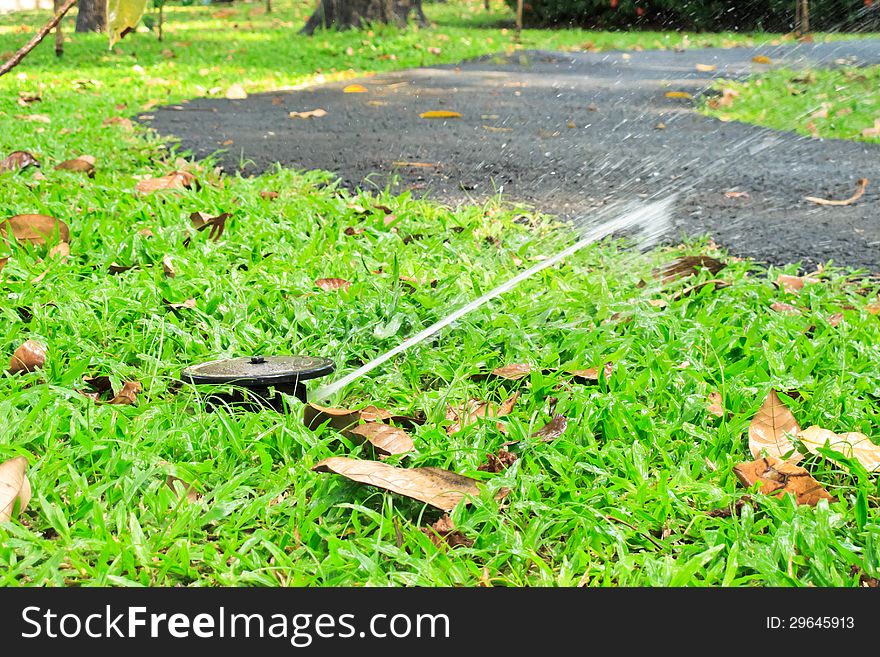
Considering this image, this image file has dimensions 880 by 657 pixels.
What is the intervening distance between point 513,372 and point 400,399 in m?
0.27

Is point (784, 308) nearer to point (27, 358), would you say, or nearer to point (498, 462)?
point (498, 462)

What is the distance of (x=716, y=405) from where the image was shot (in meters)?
2.03

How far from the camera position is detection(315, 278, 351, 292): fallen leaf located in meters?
2.63

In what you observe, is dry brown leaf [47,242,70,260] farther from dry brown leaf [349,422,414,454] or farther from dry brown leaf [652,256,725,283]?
dry brown leaf [652,256,725,283]

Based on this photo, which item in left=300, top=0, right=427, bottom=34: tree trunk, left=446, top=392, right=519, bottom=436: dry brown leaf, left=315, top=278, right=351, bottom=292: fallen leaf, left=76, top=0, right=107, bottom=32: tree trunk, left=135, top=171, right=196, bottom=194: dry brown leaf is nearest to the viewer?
left=446, top=392, right=519, bottom=436: dry brown leaf

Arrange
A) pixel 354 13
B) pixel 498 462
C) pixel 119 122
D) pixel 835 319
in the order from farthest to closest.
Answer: pixel 354 13, pixel 119 122, pixel 835 319, pixel 498 462

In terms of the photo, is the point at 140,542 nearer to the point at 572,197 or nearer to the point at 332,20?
the point at 572,197

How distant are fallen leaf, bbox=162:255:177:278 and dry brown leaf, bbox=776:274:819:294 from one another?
1.71m

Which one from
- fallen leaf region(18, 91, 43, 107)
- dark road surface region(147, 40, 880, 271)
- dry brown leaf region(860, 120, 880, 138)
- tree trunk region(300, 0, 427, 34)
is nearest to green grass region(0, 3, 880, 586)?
dark road surface region(147, 40, 880, 271)

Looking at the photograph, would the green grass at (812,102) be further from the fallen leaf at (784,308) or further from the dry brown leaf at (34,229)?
the dry brown leaf at (34,229)

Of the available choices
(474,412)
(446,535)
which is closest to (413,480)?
(446,535)

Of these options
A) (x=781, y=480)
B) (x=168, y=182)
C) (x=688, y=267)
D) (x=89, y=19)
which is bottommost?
(x=781, y=480)

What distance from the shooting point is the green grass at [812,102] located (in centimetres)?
585

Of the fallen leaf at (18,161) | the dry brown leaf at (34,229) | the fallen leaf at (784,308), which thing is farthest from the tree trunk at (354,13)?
the fallen leaf at (784,308)
